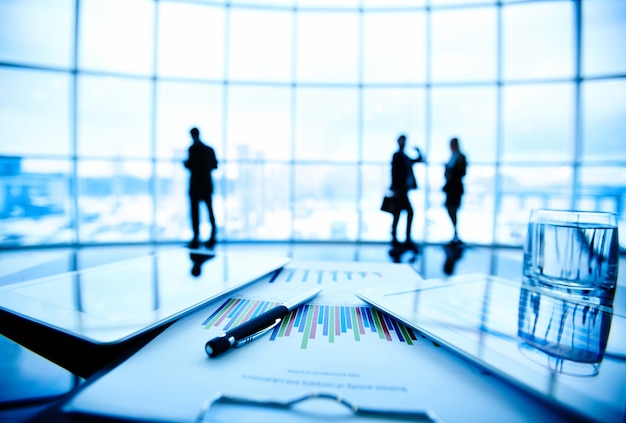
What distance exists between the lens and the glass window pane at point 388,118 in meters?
3.85

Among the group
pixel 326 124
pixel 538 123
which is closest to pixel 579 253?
pixel 326 124

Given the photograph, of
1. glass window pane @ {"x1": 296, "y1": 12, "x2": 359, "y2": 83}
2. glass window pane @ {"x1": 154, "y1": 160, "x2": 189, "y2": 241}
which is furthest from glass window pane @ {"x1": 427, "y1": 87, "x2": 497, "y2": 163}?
glass window pane @ {"x1": 154, "y1": 160, "x2": 189, "y2": 241}

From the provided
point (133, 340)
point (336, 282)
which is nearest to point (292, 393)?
point (133, 340)

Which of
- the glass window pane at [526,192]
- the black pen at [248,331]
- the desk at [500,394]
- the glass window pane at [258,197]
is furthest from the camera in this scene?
the glass window pane at [258,197]

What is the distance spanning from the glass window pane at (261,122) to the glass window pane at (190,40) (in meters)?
0.50

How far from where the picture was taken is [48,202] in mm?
3473

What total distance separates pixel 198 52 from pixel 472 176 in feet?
13.5

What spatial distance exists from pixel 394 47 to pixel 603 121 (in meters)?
2.79

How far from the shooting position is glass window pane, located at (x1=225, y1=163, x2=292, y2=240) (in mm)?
3906

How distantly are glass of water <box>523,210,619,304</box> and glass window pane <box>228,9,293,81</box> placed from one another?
3.80 metres

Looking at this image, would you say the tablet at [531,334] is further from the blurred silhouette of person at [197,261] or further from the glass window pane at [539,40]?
the glass window pane at [539,40]

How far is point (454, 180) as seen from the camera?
309 cm

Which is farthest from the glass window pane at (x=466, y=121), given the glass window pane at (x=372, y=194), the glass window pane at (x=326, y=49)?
the glass window pane at (x=326, y=49)

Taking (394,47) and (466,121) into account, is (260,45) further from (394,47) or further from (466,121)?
(466,121)
